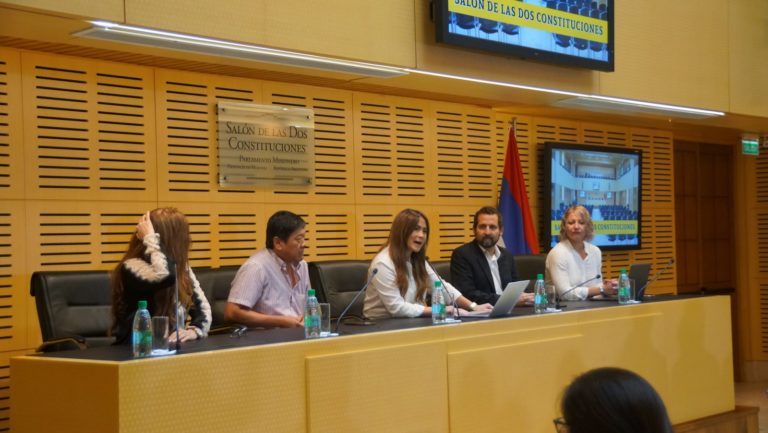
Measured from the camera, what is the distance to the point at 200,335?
4.31 metres

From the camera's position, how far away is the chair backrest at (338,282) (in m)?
5.57

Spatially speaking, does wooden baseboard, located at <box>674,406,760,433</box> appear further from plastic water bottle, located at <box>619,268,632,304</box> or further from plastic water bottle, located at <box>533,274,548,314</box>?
plastic water bottle, located at <box>533,274,548,314</box>

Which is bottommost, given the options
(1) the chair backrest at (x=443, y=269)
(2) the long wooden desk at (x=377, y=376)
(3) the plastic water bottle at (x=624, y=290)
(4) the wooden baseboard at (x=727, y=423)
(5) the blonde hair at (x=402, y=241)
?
(4) the wooden baseboard at (x=727, y=423)

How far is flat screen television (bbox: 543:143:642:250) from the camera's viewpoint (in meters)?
8.45

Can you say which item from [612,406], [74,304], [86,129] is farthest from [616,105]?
[612,406]

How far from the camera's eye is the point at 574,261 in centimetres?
629

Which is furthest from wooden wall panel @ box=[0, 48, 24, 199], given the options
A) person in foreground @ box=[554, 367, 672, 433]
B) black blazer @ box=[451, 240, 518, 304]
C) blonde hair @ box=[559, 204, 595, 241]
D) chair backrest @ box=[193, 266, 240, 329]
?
person in foreground @ box=[554, 367, 672, 433]

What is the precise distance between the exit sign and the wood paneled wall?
3.05 m

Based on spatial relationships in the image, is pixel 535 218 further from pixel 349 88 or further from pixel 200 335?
pixel 200 335

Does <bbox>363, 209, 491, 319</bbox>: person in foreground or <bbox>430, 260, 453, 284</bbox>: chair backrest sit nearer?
<bbox>363, 209, 491, 319</bbox>: person in foreground

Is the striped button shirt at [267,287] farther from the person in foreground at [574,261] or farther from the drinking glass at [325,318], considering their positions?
the person in foreground at [574,261]

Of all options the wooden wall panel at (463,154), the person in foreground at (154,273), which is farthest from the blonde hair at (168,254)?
the wooden wall panel at (463,154)

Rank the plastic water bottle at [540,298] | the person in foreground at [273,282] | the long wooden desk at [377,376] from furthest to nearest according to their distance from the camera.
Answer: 1. the plastic water bottle at [540,298]
2. the person in foreground at [273,282]
3. the long wooden desk at [377,376]

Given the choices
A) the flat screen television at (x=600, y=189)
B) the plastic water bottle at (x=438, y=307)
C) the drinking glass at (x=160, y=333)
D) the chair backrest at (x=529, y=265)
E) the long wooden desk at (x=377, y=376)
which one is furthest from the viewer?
the flat screen television at (x=600, y=189)
